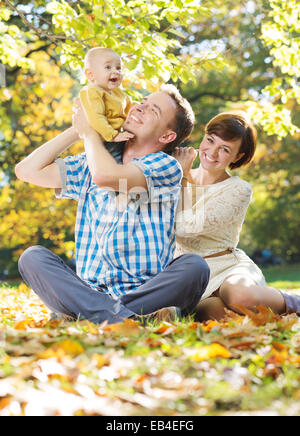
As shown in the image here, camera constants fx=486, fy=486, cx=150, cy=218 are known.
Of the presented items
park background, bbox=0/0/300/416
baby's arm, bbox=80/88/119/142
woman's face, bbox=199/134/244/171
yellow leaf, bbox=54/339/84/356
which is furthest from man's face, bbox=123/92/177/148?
yellow leaf, bbox=54/339/84/356

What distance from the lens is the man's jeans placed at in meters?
2.87

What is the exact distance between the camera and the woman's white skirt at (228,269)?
3.55m

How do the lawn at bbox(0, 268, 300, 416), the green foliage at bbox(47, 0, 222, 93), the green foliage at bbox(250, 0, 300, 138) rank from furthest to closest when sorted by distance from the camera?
the green foliage at bbox(250, 0, 300, 138)
the green foliage at bbox(47, 0, 222, 93)
the lawn at bbox(0, 268, 300, 416)

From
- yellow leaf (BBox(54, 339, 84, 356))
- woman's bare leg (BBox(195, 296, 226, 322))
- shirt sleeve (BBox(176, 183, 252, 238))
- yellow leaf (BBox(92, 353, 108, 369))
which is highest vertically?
yellow leaf (BBox(92, 353, 108, 369))

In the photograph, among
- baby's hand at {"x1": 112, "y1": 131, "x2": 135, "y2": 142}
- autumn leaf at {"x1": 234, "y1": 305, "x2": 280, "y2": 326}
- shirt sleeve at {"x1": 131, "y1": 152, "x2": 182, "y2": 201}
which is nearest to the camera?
autumn leaf at {"x1": 234, "y1": 305, "x2": 280, "y2": 326}

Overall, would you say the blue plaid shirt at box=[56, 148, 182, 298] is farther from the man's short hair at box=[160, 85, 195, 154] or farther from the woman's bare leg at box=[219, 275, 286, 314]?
the woman's bare leg at box=[219, 275, 286, 314]

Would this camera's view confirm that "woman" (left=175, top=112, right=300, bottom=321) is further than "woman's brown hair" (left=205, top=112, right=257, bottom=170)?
No

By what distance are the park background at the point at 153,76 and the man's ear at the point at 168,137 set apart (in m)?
0.90

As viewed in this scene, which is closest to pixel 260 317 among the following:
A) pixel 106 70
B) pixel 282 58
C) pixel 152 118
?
pixel 152 118

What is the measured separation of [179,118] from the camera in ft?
11.3

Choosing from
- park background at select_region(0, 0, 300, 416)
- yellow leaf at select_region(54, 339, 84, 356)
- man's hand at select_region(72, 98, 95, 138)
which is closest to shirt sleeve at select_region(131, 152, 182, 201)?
man's hand at select_region(72, 98, 95, 138)

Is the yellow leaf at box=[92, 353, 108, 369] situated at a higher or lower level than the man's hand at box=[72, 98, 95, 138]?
lower

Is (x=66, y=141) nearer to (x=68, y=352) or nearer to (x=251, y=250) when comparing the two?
(x=68, y=352)

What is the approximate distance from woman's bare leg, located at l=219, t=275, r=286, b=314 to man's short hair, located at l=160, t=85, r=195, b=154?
105 centimetres
